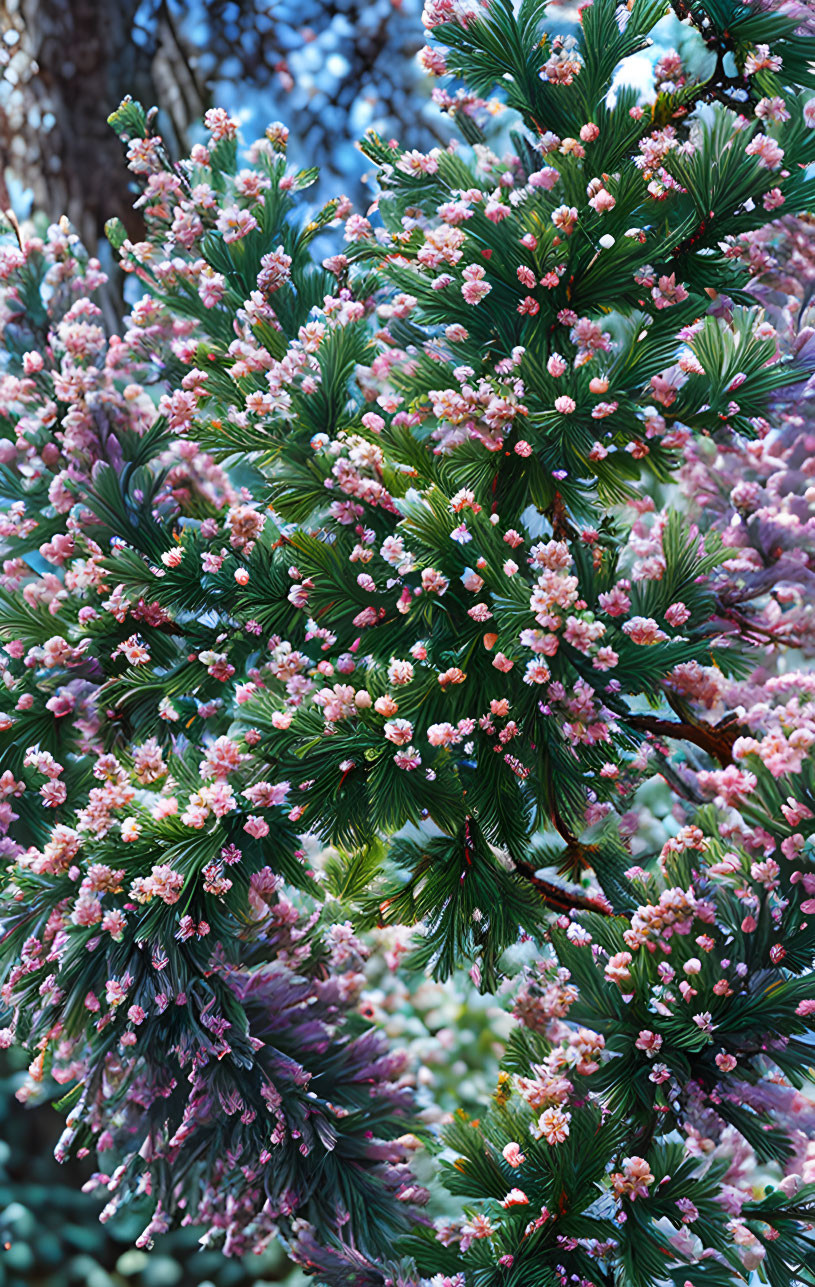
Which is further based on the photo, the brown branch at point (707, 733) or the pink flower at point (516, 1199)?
the brown branch at point (707, 733)

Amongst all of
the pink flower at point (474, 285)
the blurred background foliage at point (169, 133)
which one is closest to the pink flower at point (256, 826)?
the pink flower at point (474, 285)

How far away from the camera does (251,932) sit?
7.48 feet

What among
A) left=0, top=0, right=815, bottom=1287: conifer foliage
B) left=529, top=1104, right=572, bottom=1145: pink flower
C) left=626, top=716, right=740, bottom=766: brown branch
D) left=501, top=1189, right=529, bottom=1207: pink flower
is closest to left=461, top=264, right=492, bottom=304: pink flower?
left=0, top=0, right=815, bottom=1287: conifer foliage

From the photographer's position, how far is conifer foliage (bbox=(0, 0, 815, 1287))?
179 cm

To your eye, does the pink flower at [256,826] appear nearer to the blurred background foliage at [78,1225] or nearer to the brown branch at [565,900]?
the brown branch at [565,900]

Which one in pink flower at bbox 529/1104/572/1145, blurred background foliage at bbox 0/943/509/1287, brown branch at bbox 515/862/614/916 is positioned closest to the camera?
pink flower at bbox 529/1104/572/1145

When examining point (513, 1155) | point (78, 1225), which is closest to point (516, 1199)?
point (513, 1155)

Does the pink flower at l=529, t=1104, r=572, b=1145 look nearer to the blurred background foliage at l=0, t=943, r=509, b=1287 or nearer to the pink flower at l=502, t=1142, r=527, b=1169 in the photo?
the pink flower at l=502, t=1142, r=527, b=1169

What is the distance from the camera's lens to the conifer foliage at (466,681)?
179 centimetres

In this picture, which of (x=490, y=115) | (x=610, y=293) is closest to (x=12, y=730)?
(x=610, y=293)

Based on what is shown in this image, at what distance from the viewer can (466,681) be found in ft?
6.12

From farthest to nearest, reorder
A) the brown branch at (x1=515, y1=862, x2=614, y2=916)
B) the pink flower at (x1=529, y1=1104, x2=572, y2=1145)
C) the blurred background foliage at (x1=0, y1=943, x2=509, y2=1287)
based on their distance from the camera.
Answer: the blurred background foliage at (x1=0, y1=943, x2=509, y2=1287) < the brown branch at (x1=515, y1=862, x2=614, y2=916) < the pink flower at (x1=529, y1=1104, x2=572, y2=1145)

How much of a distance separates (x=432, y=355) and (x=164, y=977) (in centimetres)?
140

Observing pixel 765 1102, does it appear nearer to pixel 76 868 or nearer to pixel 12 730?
pixel 76 868
